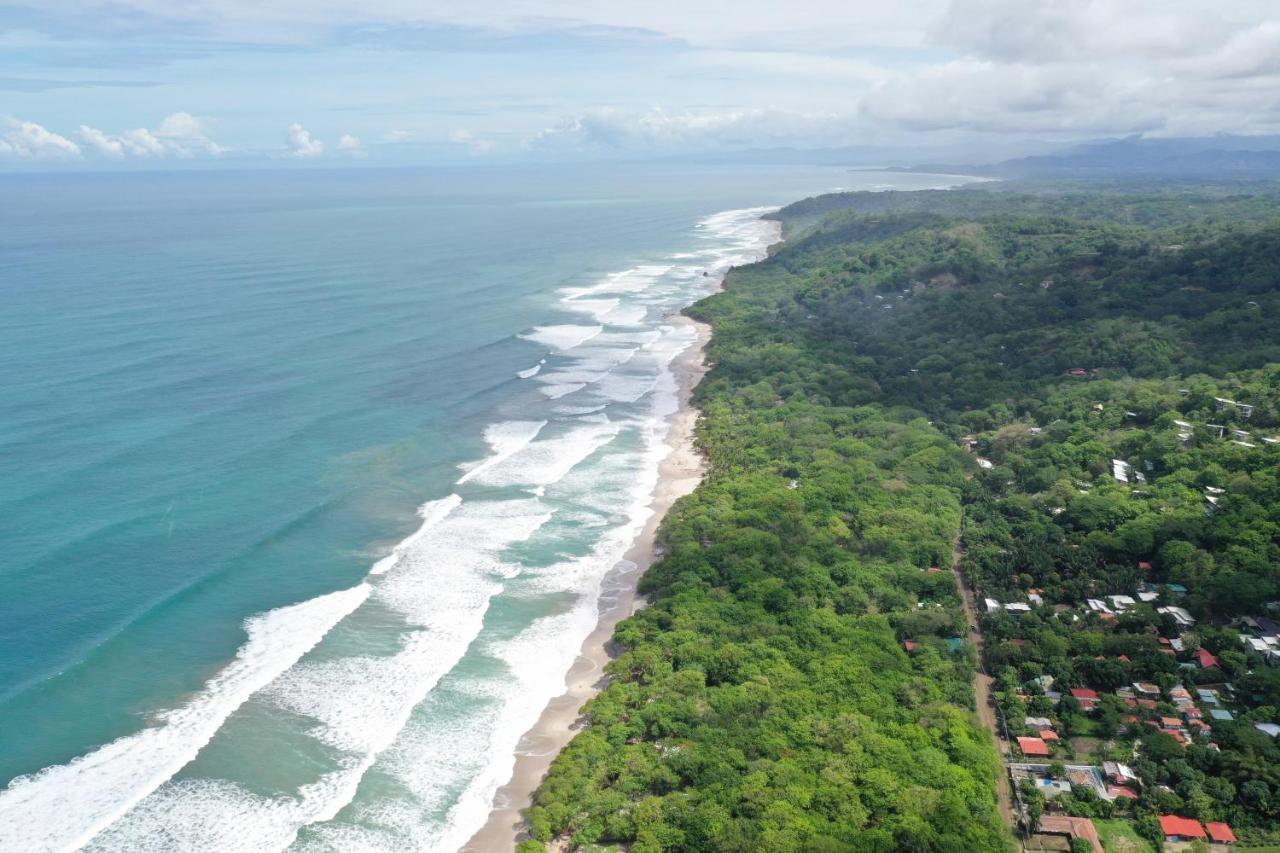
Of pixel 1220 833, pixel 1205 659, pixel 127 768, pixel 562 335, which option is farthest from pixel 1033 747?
pixel 562 335

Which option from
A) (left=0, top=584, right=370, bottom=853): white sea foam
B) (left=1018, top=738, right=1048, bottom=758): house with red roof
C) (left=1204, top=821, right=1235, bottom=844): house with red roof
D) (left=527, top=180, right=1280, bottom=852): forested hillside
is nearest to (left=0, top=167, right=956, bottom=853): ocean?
(left=0, top=584, right=370, bottom=853): white sea foam

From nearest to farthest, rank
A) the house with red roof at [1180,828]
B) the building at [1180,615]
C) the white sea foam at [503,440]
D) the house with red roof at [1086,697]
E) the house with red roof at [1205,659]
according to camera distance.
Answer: the house with red roof at [1180,828], the house with red roof at [1086,697], the house with red roof at [1205,659], the building at [1180,615], the white sea foam at [503,440]

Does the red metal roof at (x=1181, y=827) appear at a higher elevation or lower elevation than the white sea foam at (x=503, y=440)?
lower

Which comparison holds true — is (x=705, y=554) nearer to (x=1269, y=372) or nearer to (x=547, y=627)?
(x=547, y=627)

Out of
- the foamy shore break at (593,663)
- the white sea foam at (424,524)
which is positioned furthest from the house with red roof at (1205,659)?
the white sea foam at (424,524)

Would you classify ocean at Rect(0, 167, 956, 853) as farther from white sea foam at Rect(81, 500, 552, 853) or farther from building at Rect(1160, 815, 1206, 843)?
building at Rect(1160, 815, 1206, 843)

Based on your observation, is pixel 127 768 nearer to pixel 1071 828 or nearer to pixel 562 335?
pixel 1071 828

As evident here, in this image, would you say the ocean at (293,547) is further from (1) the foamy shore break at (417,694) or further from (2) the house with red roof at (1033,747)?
(2) the house with red roof at (1033,747)
